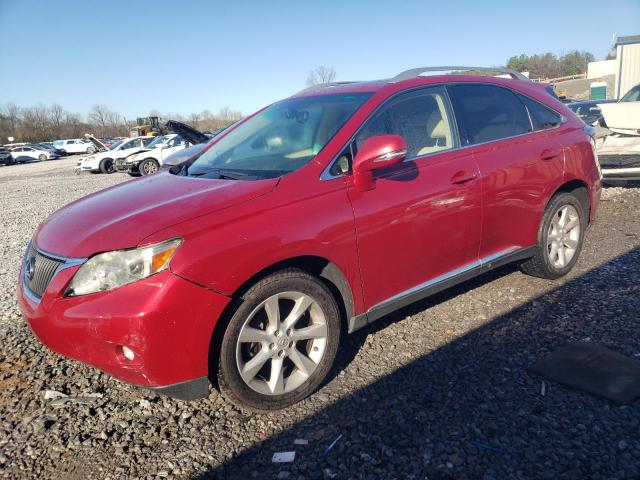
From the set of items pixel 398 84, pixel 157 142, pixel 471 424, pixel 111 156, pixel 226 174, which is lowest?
pixel 471 424

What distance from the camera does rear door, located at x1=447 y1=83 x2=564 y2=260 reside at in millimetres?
3619

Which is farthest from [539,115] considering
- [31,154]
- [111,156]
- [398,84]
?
[31,154]

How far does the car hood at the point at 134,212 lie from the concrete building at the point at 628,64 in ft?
94.4

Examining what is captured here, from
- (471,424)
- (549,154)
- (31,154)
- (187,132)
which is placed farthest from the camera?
(31,154)

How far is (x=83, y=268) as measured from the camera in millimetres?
2418

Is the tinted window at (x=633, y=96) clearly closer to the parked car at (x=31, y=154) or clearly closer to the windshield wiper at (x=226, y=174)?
the windshield wiper at (x=226, y=174)

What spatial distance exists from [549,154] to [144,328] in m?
3.44

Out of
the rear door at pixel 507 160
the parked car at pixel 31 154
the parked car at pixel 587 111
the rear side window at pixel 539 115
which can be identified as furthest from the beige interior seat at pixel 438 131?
the parked car at pixel 31 154

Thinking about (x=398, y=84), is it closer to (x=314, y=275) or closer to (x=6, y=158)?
(x=314, y=275)

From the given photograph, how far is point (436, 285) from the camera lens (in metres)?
3.40

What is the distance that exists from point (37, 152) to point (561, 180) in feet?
160

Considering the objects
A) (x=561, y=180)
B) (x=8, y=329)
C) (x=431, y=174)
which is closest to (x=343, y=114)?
(x=431, y=174)

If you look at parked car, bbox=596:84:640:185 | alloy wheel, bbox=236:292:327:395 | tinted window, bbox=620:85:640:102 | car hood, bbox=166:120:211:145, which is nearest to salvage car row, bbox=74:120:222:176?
car hood, bbox=166:120:211:145

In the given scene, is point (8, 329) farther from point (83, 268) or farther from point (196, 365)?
point (196, 365)
